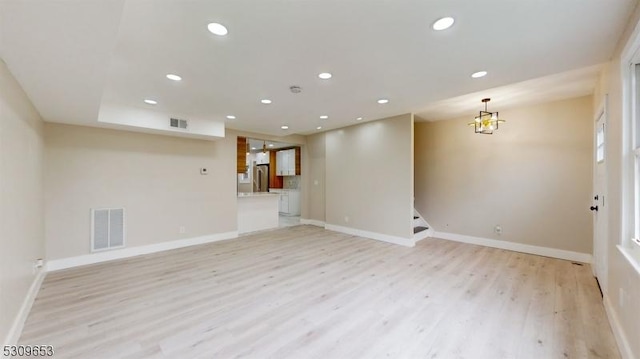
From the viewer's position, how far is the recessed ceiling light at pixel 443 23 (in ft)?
6.15

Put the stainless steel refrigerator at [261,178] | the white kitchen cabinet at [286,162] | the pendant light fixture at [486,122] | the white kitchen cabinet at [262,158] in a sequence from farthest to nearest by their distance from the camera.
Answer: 1. the stainless steel refrigerator at [261,178]
2. the white kitchen cabinet at [262,158]
3. the white kitchen cabinet at [286,162]
4. the pendant light fixture at [486,122]

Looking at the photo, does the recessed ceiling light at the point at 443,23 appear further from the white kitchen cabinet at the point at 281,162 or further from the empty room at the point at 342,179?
the white kitchen cabinet at the point at 281,162

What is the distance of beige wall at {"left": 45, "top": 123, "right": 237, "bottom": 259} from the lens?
386 cm

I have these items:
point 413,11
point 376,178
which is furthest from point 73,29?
point 376,178

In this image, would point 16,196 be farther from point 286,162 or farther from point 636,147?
point 286,162

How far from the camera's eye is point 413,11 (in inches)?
70.1

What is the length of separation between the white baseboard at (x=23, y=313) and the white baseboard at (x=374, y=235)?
5029mm

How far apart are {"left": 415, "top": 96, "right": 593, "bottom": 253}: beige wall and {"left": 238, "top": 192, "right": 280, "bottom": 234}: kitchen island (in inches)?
150

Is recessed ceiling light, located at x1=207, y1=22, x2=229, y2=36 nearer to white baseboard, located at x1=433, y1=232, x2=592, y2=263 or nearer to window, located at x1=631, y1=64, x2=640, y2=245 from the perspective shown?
window, located at x1=631, y1=64, x2=640, y2=245

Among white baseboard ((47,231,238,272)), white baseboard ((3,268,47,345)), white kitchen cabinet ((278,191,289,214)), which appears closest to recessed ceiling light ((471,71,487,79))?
white baseboard ((3,268,47,345))

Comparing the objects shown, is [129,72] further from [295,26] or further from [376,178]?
[376,178]

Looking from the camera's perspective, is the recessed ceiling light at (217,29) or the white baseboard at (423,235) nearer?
the recessed ceiling light at (217,29)

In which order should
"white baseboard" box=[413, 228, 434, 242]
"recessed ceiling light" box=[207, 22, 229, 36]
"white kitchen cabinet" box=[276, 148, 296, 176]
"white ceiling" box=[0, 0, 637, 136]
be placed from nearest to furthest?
"white ceiling" box=[0, 0, 637, 136] < "recessed ceiling light" box=[207, 22, 229, 36] < "white baseboard" box=[413, 228, 434, 242] < "white kitchen cabinet" box=[276, 148, 296, 176]

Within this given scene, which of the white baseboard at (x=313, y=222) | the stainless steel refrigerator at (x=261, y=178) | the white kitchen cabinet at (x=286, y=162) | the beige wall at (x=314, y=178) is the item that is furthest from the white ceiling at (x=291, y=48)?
the stainless steel refrigerator at (x=261, y=178)
